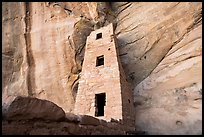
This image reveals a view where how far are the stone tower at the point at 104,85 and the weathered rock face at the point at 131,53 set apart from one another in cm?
75

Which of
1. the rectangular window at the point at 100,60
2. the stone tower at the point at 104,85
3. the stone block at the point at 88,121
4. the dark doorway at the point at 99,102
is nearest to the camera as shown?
the stone block at the point at 88,121

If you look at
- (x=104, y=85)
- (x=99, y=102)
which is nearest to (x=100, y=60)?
(x=104, y=85)

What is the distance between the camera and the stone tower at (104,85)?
30.0 ft

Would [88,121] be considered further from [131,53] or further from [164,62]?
[131,53]

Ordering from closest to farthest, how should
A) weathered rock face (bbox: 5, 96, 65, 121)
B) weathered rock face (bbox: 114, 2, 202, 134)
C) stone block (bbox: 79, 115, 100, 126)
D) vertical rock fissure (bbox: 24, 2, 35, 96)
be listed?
1. weathered rock face (bbox: 5, 96, 65, 121)
2. stone block (bbox: 79, 115, 100, 126)
3. weathered rock face (bbox: 114, 2, 202, 134)
4. vertical rock fissure (bbox: 24, 2, 35, 96)

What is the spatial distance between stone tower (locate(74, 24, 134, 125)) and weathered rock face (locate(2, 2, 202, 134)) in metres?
0.75

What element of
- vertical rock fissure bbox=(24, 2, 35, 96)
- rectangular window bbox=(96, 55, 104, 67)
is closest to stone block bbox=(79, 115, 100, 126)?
rectangular window bbox=(96, 55, 104, 67)

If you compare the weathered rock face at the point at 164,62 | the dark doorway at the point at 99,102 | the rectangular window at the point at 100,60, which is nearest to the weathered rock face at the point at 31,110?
the weathered rock face at the point at 164,62

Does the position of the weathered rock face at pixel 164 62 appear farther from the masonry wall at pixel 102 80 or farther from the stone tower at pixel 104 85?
the masonry wall at pixel 102 80

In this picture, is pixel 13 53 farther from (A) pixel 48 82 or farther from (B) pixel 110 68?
(B) pixel 110 68

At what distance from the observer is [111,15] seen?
13.0 meters

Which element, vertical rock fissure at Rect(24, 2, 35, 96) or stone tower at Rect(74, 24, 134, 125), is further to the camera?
vertical rock fissure at Rect(24, 2, 35, 96)

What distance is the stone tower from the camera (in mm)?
9141

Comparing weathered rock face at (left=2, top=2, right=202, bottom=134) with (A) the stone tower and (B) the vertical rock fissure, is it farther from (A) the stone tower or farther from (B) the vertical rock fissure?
(A) the stone tower
